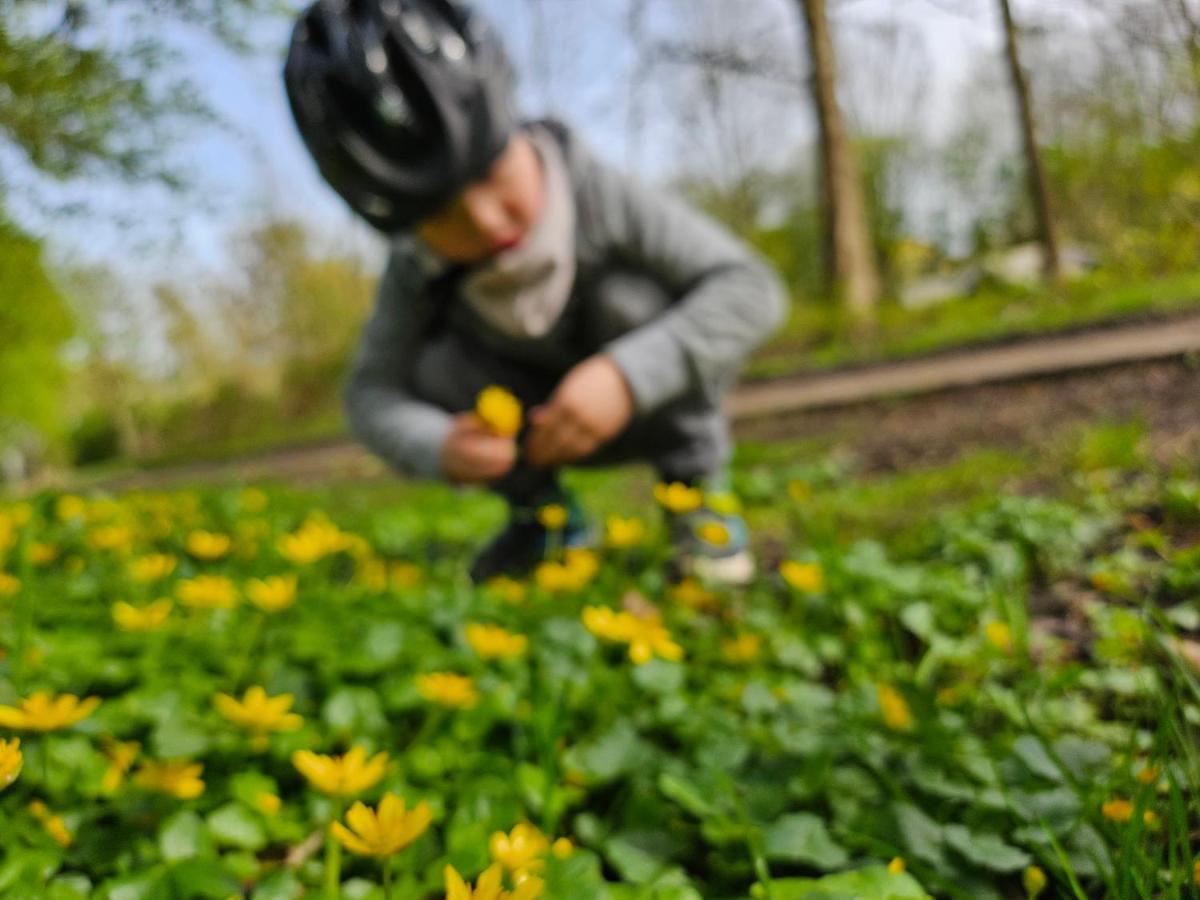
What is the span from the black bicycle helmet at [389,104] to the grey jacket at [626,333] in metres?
0.32

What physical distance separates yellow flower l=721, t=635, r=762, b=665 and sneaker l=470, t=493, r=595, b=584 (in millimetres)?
803

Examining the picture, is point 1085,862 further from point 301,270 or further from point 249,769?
point 301,270

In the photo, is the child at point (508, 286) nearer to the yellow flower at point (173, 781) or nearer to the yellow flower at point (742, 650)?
the yellow flower at point (742, 650)

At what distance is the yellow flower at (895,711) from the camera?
94 cm

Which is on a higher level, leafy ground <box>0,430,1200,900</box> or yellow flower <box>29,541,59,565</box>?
yellow flower <box>29,541,59,565</box>

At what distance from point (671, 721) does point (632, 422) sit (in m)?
0.96

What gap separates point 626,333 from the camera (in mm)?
1811

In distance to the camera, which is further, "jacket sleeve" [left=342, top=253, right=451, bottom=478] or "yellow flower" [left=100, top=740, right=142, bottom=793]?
"jacket sleeve" [left=342, top=253, right=451, bottom=478]

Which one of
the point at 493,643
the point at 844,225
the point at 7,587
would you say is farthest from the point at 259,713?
the point at 844,225

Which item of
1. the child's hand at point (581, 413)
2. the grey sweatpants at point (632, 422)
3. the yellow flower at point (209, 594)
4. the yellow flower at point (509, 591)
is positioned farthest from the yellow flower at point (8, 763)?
the grey sweatpants at point (632, 422)

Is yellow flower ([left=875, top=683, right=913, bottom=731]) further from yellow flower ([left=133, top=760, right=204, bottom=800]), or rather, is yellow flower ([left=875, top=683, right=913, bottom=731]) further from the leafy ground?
yellow flower ([left=133, top=760, right=204, bottom=800])

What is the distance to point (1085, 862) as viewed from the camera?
69 cm

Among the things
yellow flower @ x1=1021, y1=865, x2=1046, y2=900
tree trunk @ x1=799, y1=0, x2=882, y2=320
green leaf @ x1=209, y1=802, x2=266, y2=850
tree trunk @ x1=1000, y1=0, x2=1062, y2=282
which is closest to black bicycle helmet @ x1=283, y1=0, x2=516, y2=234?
tree trunk @ x1=1000, y1=0, x2=1062, y2=282

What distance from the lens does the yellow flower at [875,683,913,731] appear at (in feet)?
3.07
